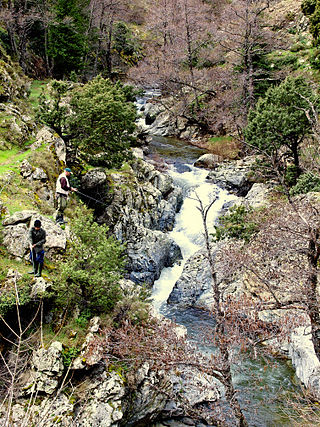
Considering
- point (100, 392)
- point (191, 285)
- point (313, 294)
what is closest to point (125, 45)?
point (191, 285)

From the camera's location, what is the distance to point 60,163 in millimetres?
13578

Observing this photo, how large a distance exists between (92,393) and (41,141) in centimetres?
1018

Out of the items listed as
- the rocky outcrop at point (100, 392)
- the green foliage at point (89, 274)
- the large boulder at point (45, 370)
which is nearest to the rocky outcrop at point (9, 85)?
the green foliage at point (89, 274)

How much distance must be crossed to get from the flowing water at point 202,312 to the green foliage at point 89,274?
9.18 feet

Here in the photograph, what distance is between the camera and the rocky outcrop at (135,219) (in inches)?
575

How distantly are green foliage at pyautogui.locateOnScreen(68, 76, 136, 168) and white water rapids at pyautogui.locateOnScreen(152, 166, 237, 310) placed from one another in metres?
4.37

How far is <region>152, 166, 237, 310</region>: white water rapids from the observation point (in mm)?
15404

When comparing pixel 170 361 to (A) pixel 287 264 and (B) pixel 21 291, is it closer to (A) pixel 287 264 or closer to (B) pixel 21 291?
(B) pixel 21 291

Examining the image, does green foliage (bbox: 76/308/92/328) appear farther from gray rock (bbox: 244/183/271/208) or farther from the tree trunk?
gray rock (bbox: 244/183/271/208)

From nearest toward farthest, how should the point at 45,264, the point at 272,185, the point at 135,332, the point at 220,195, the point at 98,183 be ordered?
1. the point at 135,332
2. the point at 45,264
3. the point at 98,183
4. the point at 272,185
5. the point at 220,195

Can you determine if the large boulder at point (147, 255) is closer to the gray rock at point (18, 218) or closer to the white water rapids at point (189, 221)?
the white water rapids at point (189, 221)

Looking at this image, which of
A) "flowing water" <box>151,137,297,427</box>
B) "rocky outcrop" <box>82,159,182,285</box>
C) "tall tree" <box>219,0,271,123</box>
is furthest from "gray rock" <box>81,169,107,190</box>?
"tall tree" <box>219,0,271,123</box>

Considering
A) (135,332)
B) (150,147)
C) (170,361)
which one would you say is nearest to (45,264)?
(135,332)

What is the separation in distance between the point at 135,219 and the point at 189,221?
16.3 ft
